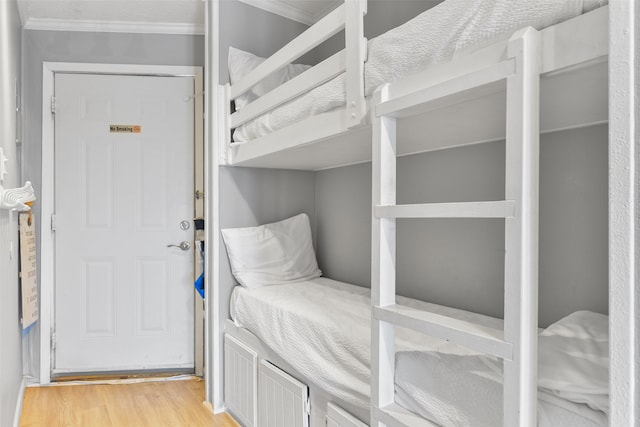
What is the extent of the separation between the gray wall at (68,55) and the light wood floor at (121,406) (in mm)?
383

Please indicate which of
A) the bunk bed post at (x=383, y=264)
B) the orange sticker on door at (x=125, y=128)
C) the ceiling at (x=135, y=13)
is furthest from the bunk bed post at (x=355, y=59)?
the orange sticker on door at (x=125, y=128)

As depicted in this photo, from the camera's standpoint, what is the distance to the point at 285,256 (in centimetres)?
258

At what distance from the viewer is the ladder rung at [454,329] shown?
93cm

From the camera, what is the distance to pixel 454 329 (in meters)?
1.01

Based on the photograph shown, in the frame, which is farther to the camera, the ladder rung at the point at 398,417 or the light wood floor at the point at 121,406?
the light wood floor at the point at 121,406

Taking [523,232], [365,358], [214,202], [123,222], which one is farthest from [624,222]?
[123,222]

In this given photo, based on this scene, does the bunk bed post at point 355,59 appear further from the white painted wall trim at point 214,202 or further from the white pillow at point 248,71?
the white painted wall trim at point 214,202

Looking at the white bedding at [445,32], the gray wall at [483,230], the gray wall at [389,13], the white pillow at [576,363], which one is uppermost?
the gray wall at [389,13]

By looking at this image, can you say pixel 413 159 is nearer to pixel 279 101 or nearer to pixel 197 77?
pixel 279 101

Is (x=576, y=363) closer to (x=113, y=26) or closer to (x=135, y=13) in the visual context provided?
(x=135, y=13)

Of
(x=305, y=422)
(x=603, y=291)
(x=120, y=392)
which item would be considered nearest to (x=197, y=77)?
(x=120, y=392)

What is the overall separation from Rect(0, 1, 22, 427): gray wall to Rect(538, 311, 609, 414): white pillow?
6.59 feet

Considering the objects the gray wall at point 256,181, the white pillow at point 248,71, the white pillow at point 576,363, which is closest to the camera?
the white pillow at point 576,363

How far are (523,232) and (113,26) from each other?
312 centimetres
